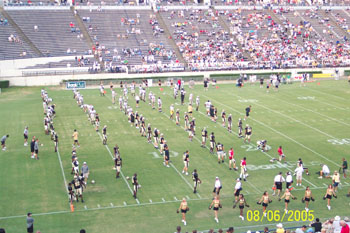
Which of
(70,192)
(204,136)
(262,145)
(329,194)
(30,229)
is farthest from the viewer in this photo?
(204,136)

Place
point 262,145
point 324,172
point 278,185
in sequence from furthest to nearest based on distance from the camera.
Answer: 1. point 262,145
2. point 324,172
3. point 278,185

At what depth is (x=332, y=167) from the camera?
25.6 meters

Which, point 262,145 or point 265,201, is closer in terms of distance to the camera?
point 265,201

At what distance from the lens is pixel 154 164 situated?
1018 inches

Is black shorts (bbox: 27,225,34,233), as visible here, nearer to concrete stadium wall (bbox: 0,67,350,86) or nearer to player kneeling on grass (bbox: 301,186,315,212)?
player kneeling on grass (bbox: 301,186,315,212)

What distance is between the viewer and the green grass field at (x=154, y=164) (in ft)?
64.0

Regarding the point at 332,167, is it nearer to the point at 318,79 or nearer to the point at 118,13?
the point at 318,79

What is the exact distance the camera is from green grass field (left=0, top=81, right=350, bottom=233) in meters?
19.5

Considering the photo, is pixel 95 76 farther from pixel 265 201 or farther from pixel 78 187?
pixel 265 201

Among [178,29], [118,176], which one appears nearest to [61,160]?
[118,176]

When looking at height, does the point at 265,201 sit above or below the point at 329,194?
above

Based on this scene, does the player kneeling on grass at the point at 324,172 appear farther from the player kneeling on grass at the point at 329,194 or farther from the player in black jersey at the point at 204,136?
the player in black jersey at the point at 204,136

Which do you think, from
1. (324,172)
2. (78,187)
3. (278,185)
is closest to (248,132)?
(324,172)

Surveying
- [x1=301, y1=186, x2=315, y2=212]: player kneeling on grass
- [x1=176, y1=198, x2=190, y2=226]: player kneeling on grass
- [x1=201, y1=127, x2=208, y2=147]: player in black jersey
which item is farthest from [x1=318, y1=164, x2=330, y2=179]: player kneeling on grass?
[x1=176, y1=198, x2=190, y2=226]: player kneeling on grass
